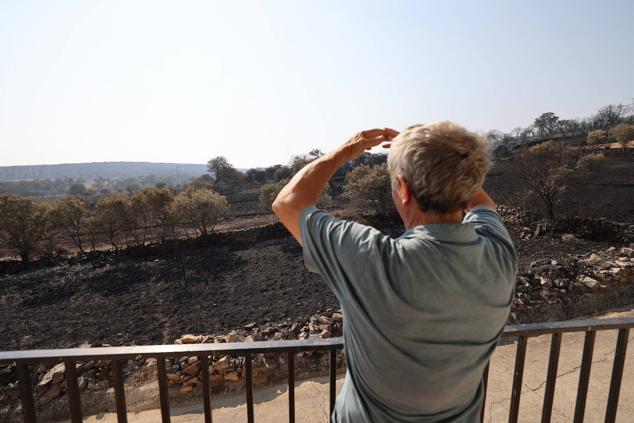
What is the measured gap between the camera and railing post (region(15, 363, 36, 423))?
1383mm

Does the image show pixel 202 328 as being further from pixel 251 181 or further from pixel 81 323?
pixel 251 181

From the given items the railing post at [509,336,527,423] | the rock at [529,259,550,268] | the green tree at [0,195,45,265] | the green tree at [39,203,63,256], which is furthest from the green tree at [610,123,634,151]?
the green tree at [0,195,45,265]

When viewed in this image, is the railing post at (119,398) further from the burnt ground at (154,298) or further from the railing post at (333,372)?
the burnt ground at (154,298)

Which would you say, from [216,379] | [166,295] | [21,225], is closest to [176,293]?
[166,295]

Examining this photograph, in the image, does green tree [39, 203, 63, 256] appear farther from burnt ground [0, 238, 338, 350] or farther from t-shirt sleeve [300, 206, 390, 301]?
t-shirt sleeve [300, 206, 390, 301]

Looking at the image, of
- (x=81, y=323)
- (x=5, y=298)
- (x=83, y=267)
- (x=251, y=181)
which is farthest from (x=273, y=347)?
(x=251, y=181)

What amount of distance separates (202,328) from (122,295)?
4.46 meters

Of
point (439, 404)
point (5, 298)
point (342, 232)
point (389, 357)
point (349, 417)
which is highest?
point (342, 232)

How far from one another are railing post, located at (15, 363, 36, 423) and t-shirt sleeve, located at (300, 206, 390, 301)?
1.29 meters

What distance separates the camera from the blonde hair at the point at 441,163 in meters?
0.81

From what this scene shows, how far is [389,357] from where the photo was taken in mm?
842

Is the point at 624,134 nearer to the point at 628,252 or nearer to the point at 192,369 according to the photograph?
the point at 628,252

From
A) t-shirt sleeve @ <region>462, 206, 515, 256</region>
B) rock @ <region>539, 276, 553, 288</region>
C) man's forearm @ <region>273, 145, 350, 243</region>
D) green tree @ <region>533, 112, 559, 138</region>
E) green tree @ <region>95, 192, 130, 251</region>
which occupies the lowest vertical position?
rock @ <region>539, 276, 553, 288</region>

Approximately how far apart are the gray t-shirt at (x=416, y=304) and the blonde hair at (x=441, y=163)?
7cm
